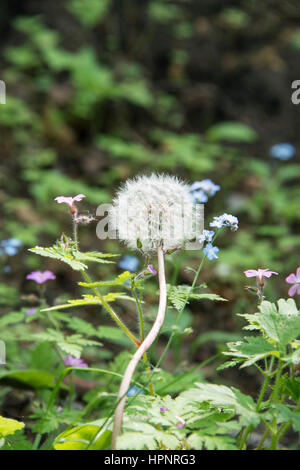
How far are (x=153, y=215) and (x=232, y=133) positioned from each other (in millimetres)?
3596

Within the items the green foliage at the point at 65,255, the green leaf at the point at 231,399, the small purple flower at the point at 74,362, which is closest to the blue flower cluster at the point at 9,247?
the small purple flower at the point at 74,362

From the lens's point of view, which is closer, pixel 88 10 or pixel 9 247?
pixel 9 247

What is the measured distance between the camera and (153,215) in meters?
1.21

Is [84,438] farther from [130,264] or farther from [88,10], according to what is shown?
[88,10]

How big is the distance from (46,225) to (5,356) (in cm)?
168

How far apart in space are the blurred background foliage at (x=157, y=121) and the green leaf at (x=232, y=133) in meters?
0.02

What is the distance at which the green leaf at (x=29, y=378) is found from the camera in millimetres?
1594

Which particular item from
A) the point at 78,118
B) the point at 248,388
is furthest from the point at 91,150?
the point at 248,388

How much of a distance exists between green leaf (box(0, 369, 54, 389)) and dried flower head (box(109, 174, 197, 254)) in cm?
64

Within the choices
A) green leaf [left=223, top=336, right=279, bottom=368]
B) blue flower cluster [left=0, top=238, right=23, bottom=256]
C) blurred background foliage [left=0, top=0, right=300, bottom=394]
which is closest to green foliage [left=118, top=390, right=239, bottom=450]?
green leaf [left=223, top=336, right=279, bottom=368]

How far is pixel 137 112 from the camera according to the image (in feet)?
16.3

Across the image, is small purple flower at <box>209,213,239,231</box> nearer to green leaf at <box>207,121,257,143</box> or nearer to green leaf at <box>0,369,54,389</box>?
green leaf at <box>0,369,54,389</box>

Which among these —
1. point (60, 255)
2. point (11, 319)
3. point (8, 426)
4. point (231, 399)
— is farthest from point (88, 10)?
point (231, 399)

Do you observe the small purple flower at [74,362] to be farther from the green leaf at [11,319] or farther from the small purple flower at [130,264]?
the small purple flower at [130,264]
